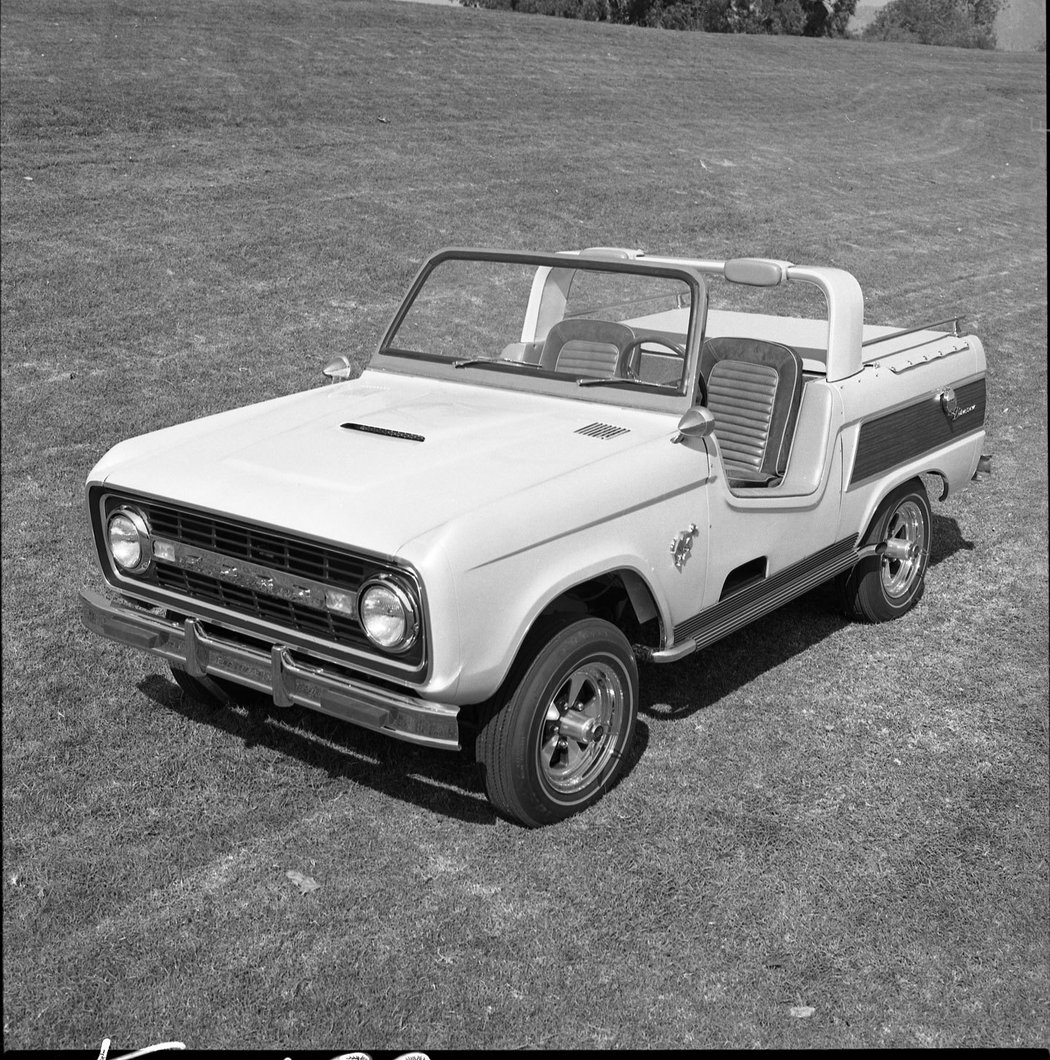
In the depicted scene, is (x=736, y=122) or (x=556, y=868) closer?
(x=556, y=868)

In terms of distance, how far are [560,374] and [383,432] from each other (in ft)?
3.01

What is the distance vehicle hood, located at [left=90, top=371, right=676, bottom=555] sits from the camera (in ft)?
13.7

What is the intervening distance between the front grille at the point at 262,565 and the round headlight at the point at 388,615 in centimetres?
4

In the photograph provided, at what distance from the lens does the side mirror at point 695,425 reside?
16.0 feet

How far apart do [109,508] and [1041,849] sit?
11.7 feet

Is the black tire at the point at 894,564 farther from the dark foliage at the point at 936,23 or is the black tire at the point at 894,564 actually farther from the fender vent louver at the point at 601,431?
the dark foliage at the point at 936,23

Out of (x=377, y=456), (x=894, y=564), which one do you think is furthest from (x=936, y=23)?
(x=377, y=456)

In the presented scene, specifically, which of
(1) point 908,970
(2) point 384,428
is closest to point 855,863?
(1) point 908,970

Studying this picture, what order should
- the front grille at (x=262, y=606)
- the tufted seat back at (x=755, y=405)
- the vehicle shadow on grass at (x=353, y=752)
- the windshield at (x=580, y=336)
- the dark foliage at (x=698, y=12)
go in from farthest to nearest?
the dark foliage at (x=698, y=12)
the tufted seat back at (x=755, y=405)
the windshield at (x=580, y=336)
the vehicle shadow on grass at (x=353, y=752)
the front grille at (x=262, y=606)

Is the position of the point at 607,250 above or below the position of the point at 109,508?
above

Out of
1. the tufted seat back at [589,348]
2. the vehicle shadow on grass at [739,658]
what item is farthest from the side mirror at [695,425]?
the vehicle shadow on grass at [739,658]

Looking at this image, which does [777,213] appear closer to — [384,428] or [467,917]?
[384,428]

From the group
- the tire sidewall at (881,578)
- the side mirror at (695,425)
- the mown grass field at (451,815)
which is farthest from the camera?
the tire sidewall at (881,578)

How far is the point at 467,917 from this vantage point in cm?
408
